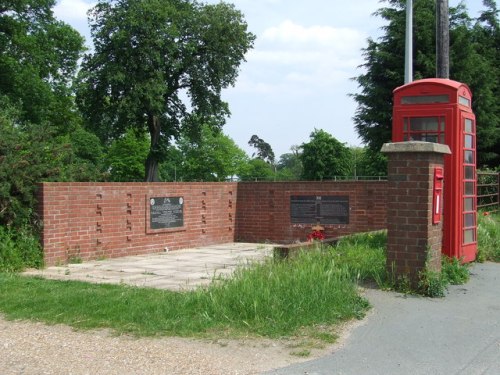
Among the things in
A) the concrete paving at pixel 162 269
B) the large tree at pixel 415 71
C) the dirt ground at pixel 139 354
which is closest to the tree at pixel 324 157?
the large tree at pixel 415 71

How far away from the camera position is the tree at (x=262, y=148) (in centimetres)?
12350


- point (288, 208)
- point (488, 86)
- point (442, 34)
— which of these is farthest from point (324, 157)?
point (442, 34)

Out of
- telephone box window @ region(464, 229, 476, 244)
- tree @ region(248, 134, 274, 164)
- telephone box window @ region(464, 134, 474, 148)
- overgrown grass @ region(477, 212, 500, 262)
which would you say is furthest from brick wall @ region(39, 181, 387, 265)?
tree @ region(248, 134, 274, 164)

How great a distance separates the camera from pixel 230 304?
722cm

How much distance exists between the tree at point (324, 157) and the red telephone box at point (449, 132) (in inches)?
1856

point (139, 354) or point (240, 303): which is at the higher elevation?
point (240, 303)

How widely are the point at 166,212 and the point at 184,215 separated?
76 centimetres

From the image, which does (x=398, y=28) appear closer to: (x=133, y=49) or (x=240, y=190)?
(x=240, y=190)

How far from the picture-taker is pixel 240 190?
19.5m

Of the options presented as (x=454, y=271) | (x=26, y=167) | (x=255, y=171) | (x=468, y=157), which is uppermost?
(x=255, y=171)

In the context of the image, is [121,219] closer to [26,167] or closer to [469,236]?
[26,167]

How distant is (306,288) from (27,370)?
10.9 ft

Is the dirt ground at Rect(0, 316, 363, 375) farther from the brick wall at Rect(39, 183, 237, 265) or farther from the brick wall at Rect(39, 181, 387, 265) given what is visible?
the brick wall at Rect(39, 181, 387, 265)

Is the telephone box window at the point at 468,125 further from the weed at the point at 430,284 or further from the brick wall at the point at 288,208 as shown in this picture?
the brick wall at the point at 288,208
